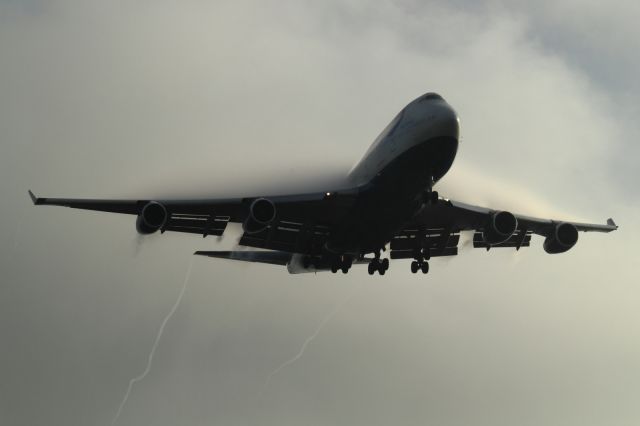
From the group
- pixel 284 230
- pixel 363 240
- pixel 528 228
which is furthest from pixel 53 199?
pixel 528 228

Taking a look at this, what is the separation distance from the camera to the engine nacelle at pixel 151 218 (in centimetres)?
3167

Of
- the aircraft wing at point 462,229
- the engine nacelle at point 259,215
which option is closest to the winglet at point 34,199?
the engine nacelle at point 259,215

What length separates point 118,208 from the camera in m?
33.3

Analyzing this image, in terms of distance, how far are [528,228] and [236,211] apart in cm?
1613

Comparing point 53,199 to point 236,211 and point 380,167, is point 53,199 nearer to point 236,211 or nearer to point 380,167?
point 236,211

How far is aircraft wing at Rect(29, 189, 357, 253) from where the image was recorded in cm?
3297

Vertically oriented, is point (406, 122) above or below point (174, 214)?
above

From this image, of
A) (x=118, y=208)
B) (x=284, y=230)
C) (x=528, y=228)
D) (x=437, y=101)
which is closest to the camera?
(x=437, y=101)

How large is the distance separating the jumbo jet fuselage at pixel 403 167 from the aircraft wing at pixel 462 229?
4.13 meters

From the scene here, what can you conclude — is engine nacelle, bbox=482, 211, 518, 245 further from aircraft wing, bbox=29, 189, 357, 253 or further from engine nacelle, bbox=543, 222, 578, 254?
aircraft wing, bbox=29, 189, 357, 253

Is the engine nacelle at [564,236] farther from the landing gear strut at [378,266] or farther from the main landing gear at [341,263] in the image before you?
the main landing gear at [341,263]

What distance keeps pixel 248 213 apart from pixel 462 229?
13059 millimetres

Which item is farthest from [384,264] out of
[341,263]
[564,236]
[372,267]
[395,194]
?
[564,236]

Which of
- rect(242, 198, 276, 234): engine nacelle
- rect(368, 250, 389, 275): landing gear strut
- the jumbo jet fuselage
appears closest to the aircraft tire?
rect(368, 250, 389, 275): landing gear strut
